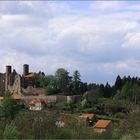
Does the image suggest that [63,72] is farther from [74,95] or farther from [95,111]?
[95,111]

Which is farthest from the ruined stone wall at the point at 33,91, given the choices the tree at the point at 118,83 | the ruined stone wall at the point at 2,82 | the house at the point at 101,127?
the house at the point at 101,127

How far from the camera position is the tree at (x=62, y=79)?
8800cm

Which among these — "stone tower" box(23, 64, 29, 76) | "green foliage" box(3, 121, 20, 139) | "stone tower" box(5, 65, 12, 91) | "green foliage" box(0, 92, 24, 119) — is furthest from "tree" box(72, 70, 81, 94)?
"green foliage" box(3, 121, 20, 139)

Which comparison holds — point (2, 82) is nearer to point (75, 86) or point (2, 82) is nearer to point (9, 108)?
point (75, 86)

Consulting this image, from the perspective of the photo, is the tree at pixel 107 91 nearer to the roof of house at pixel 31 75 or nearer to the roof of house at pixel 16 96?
the roof of house at pixel 31 75

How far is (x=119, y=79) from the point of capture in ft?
306

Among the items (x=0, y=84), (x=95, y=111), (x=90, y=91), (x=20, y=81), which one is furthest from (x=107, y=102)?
(x=0, y=84)

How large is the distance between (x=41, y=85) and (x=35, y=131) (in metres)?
81.0

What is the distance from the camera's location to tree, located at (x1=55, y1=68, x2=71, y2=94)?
8800 cm

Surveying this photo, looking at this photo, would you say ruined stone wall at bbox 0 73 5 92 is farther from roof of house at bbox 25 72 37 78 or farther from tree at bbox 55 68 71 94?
tree at bbox 55 68 71 94

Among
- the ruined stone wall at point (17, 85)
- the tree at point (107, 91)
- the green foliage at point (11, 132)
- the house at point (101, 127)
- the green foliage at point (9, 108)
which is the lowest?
the house at point (101, 127)

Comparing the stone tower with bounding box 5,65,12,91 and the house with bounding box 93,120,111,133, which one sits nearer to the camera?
the house with bounding box 93,120,111,133

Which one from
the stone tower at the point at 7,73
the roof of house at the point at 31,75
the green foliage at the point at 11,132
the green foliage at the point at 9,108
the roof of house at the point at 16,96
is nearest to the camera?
the green foliage at the point at 11,132

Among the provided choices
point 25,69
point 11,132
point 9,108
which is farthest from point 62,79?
point 11,132
